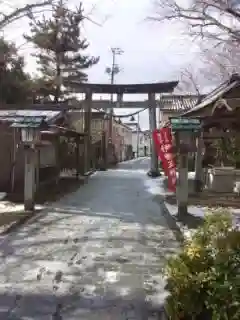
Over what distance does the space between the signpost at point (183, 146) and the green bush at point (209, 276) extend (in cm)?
765

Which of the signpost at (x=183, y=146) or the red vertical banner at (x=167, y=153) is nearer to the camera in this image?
the signpost at (x=183, y=146)

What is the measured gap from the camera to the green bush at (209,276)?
3.89m

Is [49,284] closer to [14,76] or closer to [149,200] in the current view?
[149,200]

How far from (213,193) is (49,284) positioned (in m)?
12.6

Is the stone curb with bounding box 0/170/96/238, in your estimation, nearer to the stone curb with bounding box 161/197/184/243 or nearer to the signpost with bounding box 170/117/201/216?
the stone curb with bounding box 161/197/184/243

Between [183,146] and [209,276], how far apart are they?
8.81 m

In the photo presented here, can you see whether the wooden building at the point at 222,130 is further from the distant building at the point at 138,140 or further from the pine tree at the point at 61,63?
the distant building at the point at 138,140

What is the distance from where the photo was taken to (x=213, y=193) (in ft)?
59.9

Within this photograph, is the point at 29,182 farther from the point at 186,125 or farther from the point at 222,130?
the point at 222,130

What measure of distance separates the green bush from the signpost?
765cm

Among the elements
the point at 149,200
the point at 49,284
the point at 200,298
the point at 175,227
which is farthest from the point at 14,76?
the point at 200,298

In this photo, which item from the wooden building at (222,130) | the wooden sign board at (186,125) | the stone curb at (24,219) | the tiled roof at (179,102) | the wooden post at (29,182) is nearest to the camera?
the wooden building at (222,130)

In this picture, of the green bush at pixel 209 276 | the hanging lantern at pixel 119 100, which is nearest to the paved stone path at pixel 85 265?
the green bush at pixel 209 276

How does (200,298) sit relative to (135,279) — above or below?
above
